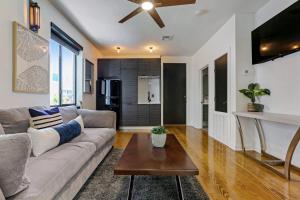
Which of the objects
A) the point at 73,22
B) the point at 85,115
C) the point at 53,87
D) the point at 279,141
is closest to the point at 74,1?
the point at 73,22

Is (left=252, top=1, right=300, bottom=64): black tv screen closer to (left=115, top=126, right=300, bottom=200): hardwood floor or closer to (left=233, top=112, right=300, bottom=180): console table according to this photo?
(left=233, top=112, right=300, bottom=180): console table

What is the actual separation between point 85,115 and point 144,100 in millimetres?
3301

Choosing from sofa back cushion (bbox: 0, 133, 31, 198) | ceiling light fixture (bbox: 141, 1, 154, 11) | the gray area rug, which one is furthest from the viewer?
ceiling light fixture (bbox: 141, 1, 154, 11)

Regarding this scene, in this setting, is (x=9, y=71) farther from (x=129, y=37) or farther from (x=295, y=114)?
(x=295, y=114)

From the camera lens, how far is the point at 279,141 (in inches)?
122

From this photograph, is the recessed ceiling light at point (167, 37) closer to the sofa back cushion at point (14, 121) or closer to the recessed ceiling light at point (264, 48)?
the recessed ceiling light at point (264, 48)

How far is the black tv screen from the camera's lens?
8.54 feet

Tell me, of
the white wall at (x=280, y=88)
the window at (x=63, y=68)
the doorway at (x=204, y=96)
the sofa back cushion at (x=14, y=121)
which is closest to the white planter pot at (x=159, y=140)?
the sofa back cushion at (x=14, y=121)

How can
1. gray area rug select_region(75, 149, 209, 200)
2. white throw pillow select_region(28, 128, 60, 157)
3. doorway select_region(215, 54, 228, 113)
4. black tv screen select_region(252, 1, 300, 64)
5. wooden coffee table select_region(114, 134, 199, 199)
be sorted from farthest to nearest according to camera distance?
doorway select_region(215, 54, 228, 113), black tv screen select_region(252, 1, 300, 64), gray area rug select_region(75, 149, 209, 200), white throw pillow select_region(28, 128, 60, 157), wooden coffee table select_region(114, 134, 199, 199)

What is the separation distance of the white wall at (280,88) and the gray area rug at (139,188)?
1.64m

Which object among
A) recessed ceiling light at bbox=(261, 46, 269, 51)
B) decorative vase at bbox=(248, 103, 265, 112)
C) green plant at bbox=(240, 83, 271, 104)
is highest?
recessed ceiling light at bbox=(261, 46, 269, 51)

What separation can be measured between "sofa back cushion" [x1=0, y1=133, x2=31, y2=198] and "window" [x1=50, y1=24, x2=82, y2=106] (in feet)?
8.70

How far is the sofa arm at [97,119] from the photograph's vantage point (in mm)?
3424

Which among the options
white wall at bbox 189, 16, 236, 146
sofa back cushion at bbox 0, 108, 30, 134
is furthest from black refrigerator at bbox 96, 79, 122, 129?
sofa back cushion at bbox 0, 108, 30, 134
